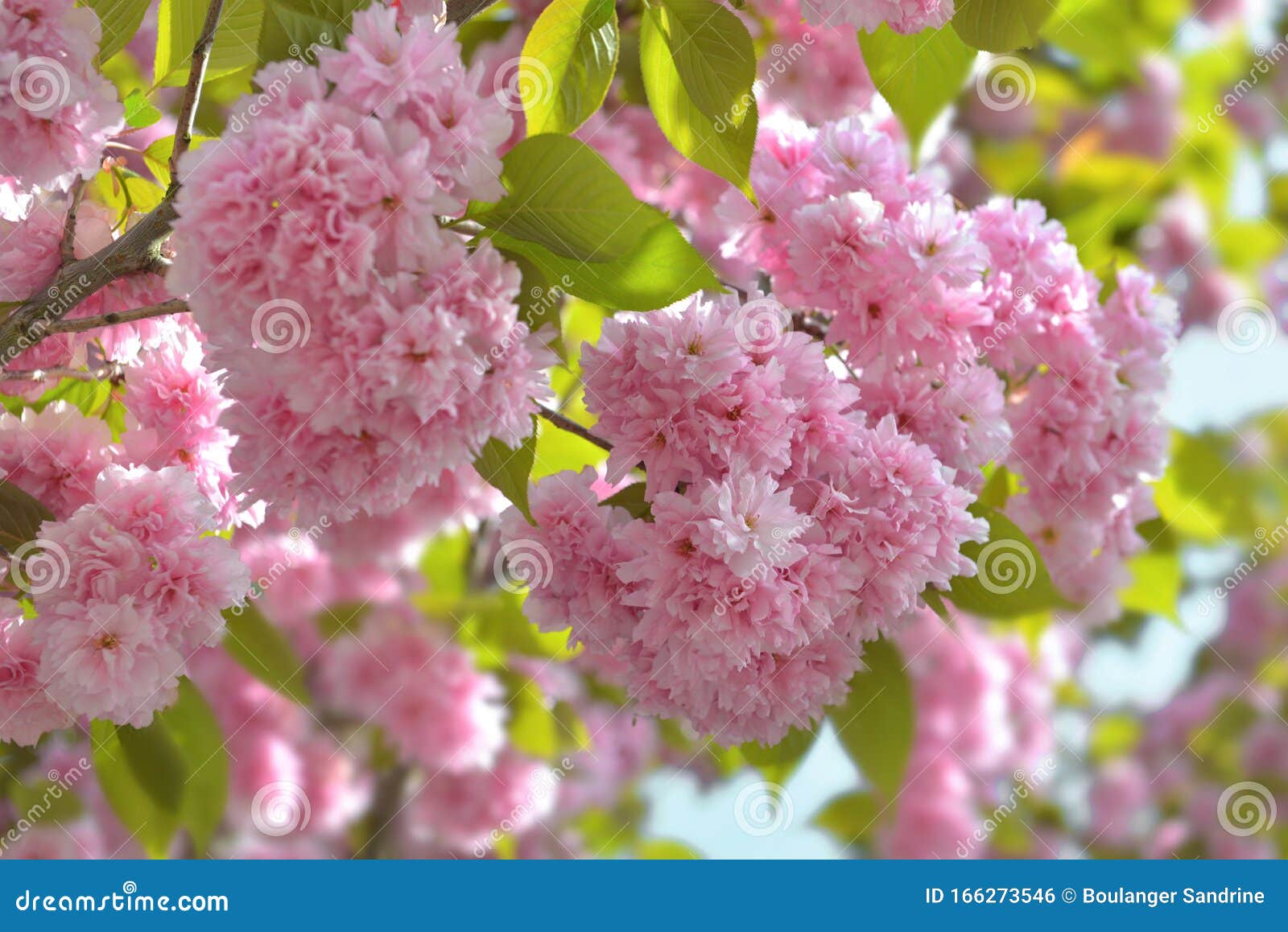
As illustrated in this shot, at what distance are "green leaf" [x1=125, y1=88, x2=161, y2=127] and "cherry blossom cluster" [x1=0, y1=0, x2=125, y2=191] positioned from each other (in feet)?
0.43

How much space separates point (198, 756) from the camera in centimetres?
120

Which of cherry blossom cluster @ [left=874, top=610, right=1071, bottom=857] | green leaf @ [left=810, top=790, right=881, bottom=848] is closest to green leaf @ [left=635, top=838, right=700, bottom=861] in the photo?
green leaf @ [left=810, top=790, right=881, bottom=848]

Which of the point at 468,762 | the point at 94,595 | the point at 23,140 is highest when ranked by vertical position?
the point at 23,140

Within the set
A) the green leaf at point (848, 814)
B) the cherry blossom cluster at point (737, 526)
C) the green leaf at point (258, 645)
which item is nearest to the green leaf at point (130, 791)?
the green leaf at point (258, 645)

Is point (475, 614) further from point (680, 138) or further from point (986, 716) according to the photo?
point (986, 716)

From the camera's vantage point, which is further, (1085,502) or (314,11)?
(1085,502)

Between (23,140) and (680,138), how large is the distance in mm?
556

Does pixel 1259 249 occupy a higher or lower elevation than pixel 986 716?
higher

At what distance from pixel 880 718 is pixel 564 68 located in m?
0.71

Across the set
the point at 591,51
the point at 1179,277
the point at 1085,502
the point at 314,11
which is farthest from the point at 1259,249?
the point at 314,11

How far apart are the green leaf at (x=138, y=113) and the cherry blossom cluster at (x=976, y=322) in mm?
551

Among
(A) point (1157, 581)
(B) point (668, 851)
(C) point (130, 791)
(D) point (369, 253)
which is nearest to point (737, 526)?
(D) point (369, 253)

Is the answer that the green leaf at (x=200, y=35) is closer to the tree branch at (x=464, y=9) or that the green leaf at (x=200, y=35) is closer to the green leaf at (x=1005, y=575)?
the tree branch at (x=464, y=9)

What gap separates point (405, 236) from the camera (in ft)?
2.20
